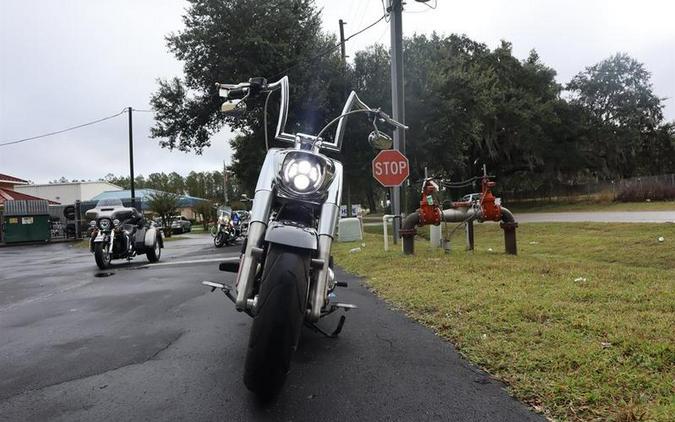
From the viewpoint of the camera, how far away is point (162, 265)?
412 inches

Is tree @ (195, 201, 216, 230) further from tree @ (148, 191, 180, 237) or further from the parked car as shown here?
tree @ (148, 191, 180, 237)

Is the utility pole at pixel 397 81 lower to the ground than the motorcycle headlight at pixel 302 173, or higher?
higher

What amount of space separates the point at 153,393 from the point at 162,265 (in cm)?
782

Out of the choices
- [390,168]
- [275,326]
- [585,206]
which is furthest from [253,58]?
[585,206]

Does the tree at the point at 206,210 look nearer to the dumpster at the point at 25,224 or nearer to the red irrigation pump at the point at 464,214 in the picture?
the dumpster at the point at 25,224

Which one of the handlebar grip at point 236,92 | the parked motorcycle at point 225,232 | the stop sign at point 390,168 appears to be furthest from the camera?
the parked motorcycle at point 225,232

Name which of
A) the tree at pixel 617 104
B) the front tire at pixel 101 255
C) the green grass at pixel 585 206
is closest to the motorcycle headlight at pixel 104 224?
the front tire at pixel 101 255

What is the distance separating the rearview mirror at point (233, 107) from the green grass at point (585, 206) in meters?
25.0

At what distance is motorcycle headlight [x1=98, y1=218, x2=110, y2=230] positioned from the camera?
10.4 metres

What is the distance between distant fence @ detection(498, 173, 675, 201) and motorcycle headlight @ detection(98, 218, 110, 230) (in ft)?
95.2

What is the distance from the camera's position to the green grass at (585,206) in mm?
25480

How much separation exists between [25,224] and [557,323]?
99.7 feet

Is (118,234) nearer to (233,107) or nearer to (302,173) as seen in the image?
(233,107)

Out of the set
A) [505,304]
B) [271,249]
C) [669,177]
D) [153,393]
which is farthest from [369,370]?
[669,177]
